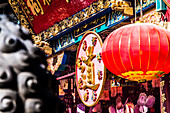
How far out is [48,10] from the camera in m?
8.20

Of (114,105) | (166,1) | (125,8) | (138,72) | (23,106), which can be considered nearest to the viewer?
(23,106)

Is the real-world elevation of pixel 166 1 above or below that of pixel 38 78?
above

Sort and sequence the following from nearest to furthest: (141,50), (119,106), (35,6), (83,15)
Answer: (141,50) < (119,106) < (83,15) < (35,6)

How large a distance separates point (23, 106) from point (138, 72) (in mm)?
3793

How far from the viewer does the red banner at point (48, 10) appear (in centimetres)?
736

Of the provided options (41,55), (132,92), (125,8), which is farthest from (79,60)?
(41,55)

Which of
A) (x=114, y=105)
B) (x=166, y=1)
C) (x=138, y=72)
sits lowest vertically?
(x=114, y=105)

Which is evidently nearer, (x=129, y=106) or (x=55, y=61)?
(x=129, y=106)

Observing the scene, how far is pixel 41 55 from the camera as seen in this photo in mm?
863

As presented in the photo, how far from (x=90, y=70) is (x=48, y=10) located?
2293mm

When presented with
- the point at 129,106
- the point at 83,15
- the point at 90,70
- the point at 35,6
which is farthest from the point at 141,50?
the point at 35,6

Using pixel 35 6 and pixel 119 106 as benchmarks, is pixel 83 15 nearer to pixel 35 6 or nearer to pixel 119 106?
pixel 35 6

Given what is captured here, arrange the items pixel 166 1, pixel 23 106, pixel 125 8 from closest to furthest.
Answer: pixel 23 106, pixel 166 1, pixel 125 8

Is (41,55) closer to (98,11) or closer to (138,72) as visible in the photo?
(138,72)
